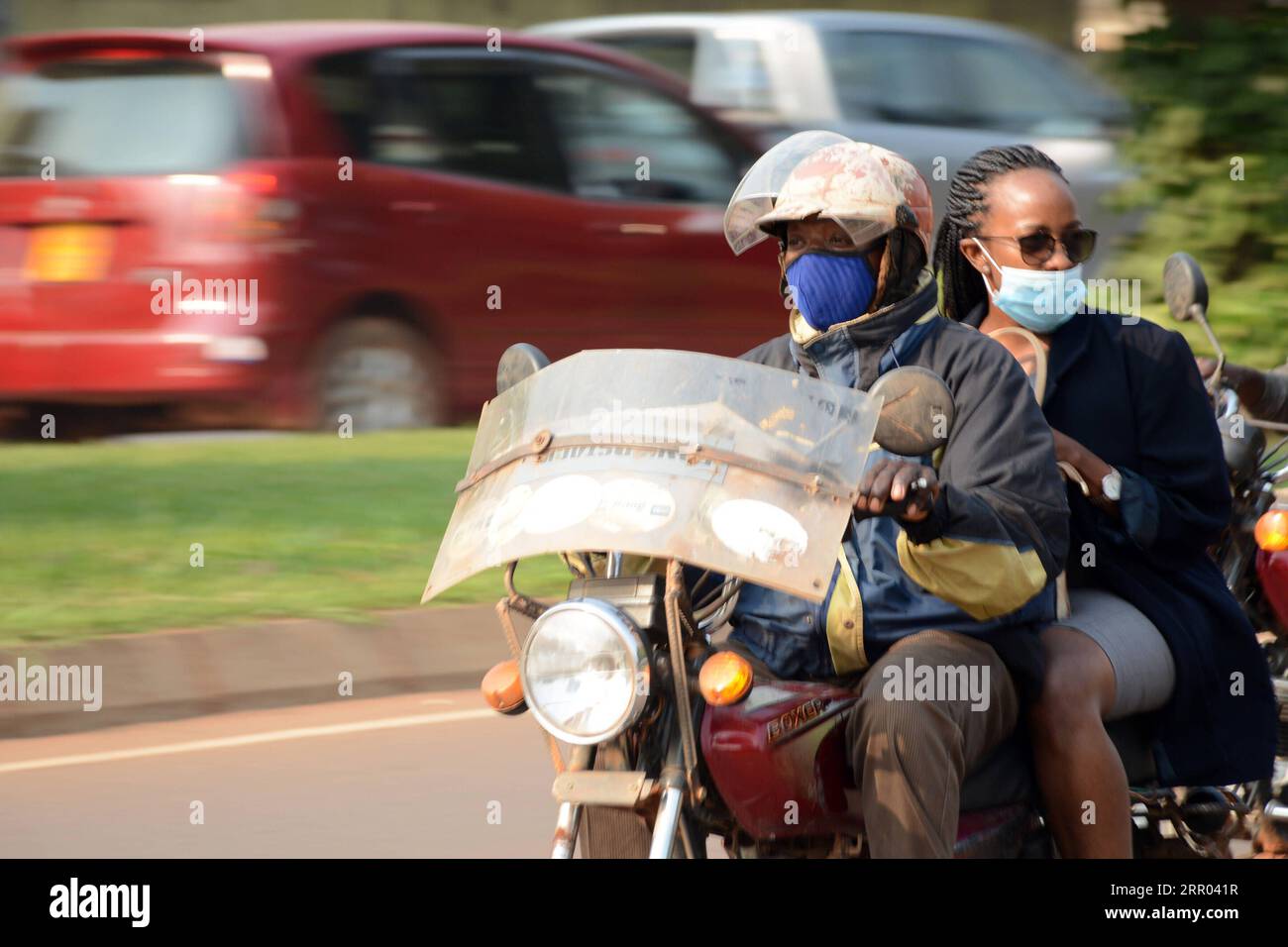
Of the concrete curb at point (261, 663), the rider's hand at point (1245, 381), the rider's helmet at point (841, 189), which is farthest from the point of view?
the concrete curb at point (261, 663)

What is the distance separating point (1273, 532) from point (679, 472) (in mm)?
2137

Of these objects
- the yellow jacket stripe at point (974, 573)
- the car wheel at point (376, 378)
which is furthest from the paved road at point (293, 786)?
the car wheel at point (376, 378)

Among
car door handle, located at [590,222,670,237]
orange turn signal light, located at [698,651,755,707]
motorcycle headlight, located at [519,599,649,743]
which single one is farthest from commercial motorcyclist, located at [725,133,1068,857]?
car door handle, located at [590,222,670,237]

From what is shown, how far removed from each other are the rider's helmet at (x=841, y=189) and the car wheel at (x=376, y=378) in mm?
6374

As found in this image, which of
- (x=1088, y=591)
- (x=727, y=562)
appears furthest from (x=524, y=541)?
(x=1088, y=591)

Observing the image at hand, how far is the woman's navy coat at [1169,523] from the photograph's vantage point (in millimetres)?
3824

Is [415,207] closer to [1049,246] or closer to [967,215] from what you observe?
[967,215]

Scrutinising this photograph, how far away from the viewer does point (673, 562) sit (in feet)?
9.43

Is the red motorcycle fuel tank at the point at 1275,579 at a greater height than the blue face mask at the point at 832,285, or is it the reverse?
the blue face mask at the point at 832,285

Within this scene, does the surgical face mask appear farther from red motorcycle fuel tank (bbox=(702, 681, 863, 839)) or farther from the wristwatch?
red motorcycle fuel tank (bbox=(702, 681, 863, 839))

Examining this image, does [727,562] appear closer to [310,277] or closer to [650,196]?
[310,277]

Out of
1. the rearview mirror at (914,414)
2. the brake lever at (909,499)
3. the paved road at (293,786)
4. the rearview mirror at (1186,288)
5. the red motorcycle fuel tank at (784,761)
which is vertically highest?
the rearview mirror at (1186,288)

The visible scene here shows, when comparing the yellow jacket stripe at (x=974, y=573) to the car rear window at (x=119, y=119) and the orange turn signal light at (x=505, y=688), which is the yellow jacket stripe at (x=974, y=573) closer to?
the orange turn signal light at (x=505, y=688)

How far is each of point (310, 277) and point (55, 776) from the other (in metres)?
3.92
